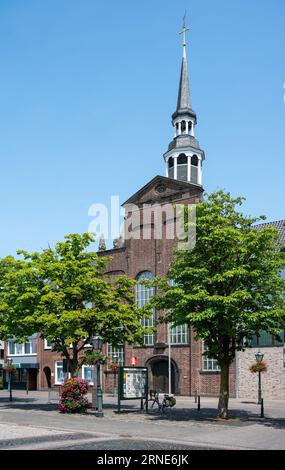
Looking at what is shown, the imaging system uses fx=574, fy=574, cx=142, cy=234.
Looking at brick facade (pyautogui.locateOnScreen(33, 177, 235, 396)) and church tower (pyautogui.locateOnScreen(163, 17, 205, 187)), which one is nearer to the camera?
brick facade (pyautogui.locateOnScreen(33, 177, 235, 396))

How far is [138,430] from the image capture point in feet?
66.7

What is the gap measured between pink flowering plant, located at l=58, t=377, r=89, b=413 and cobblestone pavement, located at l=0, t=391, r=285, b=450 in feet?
2.24

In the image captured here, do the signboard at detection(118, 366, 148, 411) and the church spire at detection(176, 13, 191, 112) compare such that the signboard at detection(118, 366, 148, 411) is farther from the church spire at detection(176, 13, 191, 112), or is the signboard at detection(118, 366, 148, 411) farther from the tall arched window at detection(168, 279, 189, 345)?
the church spire at detection(176, 13, 191, 112)

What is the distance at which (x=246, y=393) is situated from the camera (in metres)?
41.6

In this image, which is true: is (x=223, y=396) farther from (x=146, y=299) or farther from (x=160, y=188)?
(x=160, y=188)

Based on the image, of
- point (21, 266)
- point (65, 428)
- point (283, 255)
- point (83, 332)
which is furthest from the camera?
point (21, 266)

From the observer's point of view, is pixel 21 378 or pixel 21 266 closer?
pixel 21 266

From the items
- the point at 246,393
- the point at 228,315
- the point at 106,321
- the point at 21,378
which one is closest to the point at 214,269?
the point at 228,315

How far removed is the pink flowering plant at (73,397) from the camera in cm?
2755

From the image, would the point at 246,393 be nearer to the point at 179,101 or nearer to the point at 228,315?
the point at 228,315

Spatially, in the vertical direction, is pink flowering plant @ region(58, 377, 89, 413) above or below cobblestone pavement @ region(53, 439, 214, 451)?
below

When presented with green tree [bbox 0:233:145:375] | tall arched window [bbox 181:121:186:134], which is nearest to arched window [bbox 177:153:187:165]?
tall arched window [bbox 181:121:186:134]

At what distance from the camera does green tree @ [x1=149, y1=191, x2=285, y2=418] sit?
22938 mm
